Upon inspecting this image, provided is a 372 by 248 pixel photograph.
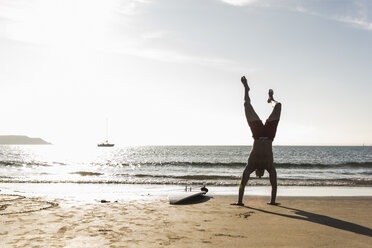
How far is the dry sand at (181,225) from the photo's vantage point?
5.05 meters

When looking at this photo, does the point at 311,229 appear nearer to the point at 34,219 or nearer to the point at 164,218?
the point at 164,218

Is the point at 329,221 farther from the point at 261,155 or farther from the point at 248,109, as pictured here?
the point at 248,109

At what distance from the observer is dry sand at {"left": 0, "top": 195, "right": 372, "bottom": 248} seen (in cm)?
505

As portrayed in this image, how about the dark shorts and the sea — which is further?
the sea

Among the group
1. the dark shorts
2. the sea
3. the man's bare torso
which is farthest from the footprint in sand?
the sea

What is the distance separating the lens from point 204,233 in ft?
18.3

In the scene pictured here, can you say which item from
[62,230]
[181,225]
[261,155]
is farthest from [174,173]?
[62,230]

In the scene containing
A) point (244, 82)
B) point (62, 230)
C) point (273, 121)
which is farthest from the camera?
point (244, 82)

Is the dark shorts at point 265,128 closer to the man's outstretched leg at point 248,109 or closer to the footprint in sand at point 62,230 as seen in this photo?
the man's outstretched leg at point 248,109

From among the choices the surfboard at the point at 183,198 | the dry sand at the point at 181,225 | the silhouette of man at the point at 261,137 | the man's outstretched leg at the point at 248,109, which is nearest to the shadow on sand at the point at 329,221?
the dry sand at the point at 181,225

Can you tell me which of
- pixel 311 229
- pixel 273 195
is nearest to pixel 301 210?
pixel 273 195

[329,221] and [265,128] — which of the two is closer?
[329,221]

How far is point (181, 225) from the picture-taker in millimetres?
6215

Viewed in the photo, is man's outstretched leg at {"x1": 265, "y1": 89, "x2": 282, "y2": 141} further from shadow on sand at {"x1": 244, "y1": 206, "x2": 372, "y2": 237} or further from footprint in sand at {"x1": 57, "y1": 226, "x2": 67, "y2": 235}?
footprint in sand at {"x1": 57, "y1": 226, "x2": 67, "y2": 235}
